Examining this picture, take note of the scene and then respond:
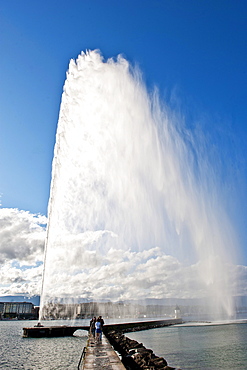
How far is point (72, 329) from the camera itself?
59.8 metres

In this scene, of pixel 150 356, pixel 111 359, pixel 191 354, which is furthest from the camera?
pixel 191 354

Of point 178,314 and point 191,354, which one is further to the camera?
point 178,314

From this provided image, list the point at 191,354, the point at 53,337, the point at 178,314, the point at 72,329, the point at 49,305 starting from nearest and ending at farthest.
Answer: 1. the point at 191,354
2. the point at 49,305
3. the point at 53,337
4. the point at 72,329
5. the point at 178,314

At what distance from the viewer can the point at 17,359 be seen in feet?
100.0

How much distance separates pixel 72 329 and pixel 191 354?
34.0 meters

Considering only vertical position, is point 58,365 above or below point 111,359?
below

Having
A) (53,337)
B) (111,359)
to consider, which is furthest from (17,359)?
(53,337)

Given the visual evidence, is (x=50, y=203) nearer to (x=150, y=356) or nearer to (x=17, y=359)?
(x=17, y=359)

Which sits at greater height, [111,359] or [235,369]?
[111,359]

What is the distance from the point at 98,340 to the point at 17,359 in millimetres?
10362

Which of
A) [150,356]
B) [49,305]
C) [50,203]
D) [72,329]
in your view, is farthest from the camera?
[72,329]

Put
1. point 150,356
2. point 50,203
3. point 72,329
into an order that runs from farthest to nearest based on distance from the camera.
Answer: point 72,329, point 50,203, point 150,356

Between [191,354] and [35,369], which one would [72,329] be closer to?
[191,354]

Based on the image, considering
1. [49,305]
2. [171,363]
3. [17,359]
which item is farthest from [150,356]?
[49,305]
